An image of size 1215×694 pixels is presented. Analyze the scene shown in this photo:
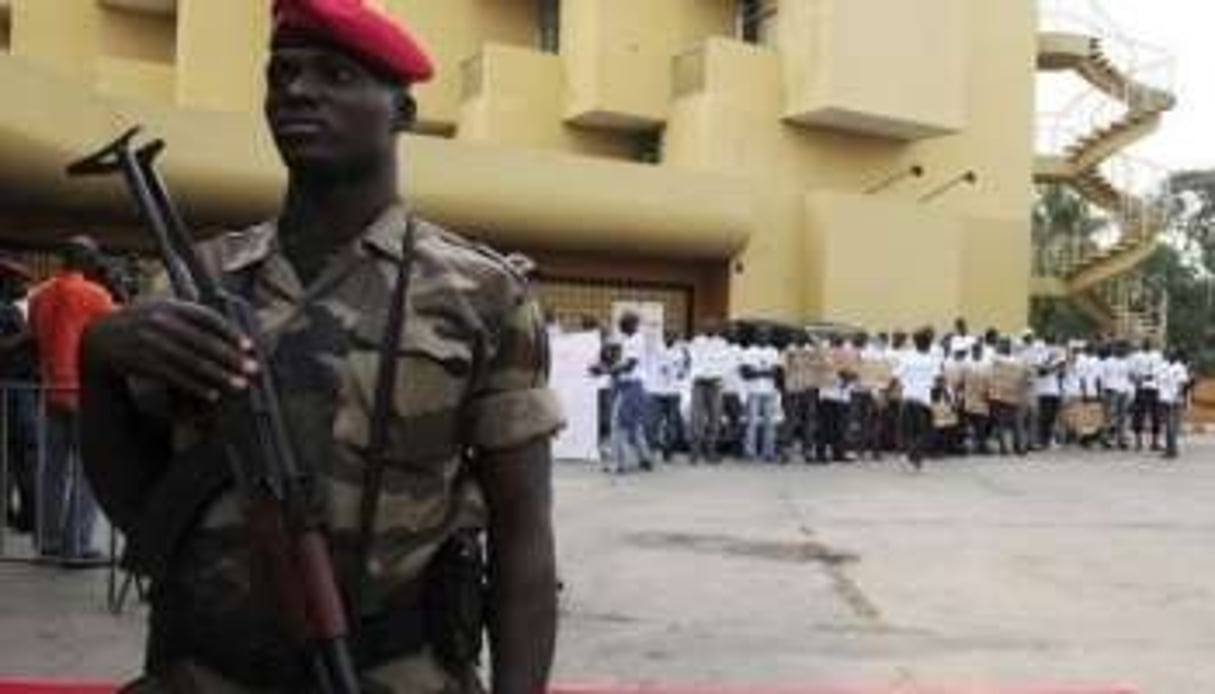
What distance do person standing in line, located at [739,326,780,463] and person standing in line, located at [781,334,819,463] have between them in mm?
326

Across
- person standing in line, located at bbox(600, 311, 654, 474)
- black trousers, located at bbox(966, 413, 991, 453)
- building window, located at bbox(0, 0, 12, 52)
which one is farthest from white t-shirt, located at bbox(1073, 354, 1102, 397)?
building window, located at bbox(0, 0, 12, 52)

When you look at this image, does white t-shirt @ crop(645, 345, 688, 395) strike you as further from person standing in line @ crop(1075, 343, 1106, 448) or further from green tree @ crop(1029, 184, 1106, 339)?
green tree @ crop(1029, 184, 1106, 339)

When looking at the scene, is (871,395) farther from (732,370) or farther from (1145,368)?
(1145,368)

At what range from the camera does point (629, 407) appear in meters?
19.6

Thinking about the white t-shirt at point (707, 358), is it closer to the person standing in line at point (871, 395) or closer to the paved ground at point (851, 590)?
the person standing in line at point (871, 395)

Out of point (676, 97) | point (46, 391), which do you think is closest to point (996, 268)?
point (676, 97)

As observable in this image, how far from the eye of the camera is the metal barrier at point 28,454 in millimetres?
10092

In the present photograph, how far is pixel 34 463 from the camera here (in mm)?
11000

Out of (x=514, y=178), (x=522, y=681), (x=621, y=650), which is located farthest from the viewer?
(x=514, y=178)

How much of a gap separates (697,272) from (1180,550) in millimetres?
16557

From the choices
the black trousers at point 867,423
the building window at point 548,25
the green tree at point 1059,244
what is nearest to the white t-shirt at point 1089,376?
the black trousers at point 867,423

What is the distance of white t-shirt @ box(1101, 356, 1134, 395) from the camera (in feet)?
84.7

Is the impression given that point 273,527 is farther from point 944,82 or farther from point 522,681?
point 944,82

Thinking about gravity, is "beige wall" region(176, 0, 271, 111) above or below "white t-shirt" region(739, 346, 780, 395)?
above
